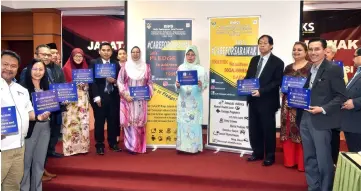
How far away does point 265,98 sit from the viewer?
12.7ft

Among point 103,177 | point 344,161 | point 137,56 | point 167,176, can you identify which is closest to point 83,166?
point 103,177

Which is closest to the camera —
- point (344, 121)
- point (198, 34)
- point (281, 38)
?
point (344, 121)

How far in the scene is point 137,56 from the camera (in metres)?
4.36

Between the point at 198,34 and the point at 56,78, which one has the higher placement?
the point at 198,34

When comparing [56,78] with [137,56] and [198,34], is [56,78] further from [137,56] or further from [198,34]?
[198,34]

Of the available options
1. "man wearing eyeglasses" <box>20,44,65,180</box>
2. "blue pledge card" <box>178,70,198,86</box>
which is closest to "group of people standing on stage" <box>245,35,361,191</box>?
"blue pledge card" <box>178,70,198,86</box>

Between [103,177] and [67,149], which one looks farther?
[67,149]

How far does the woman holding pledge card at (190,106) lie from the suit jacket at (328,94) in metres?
1.75

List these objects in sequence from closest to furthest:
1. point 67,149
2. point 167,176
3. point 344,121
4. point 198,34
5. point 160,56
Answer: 1. point 344,121
2. point 167,176
3. point 67,149
4. point 160,56
5. point 198,34

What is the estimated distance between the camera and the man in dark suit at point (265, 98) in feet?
12.5

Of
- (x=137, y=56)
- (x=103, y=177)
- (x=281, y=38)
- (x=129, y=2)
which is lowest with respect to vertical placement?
(x=103, y=177)

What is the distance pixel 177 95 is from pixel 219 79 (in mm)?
625

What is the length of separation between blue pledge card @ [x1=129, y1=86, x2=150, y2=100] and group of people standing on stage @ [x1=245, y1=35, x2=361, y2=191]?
1.25m

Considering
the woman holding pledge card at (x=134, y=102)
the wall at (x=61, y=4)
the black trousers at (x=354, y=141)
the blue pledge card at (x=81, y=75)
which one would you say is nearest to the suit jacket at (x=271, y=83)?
the black trousers at (x=354, y=141)
